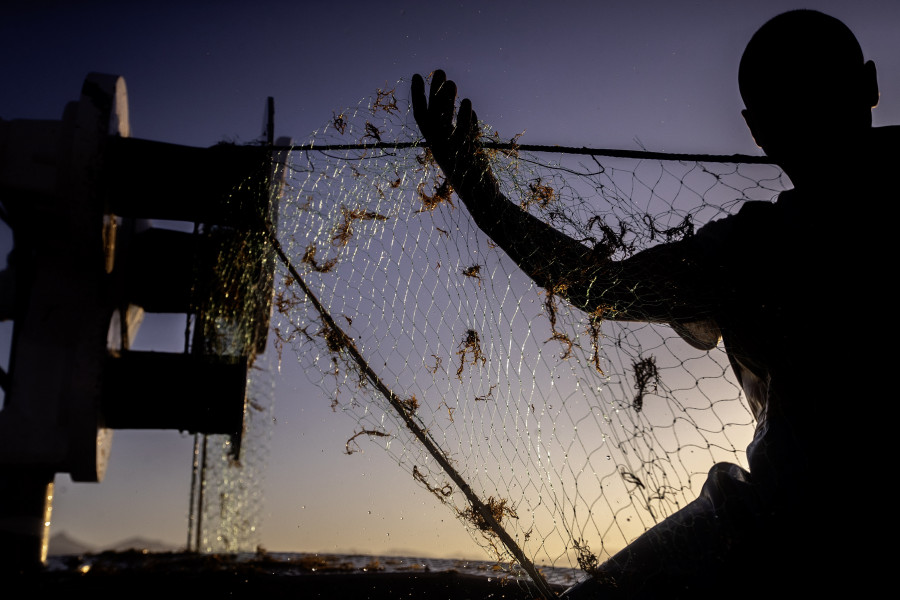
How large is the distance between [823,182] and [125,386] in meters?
6.00

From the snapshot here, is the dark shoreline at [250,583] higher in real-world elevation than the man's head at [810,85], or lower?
lower

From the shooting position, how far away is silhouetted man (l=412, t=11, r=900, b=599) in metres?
1.29

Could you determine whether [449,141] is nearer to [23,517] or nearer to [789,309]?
[789,309]

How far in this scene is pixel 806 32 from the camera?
1554 millimetres

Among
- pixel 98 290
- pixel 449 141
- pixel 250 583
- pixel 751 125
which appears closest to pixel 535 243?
pixel 449 141

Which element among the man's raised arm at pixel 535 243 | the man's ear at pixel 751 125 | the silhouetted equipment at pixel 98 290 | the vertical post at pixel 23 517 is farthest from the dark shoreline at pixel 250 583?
the man's ear at pixel 751 125

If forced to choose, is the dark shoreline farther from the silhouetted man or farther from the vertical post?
the silhouetted man

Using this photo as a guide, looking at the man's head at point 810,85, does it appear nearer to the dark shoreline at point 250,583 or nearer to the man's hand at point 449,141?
Result: the man's hand at point 449,141

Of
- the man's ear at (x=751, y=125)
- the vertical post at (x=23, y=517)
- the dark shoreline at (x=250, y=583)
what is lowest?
the dark shoreline at (x=250, y=583)

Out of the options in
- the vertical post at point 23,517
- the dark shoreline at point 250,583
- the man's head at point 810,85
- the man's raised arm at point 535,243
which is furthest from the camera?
the vertical post at point 23,517

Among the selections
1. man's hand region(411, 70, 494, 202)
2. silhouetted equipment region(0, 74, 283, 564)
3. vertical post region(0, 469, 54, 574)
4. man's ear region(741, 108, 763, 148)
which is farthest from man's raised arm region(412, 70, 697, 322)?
vertical post region(0, 469, 54, 574)

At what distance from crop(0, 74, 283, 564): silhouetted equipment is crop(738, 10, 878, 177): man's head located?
439cm

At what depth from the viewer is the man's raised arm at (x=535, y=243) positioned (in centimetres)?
179

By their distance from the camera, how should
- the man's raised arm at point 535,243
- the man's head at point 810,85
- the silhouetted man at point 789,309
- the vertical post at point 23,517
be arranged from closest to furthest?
the silhouetted man at point 789,309
the man's head at point 810,85
the man's raised arm at point 535,243
the vertical post at point 23,517
